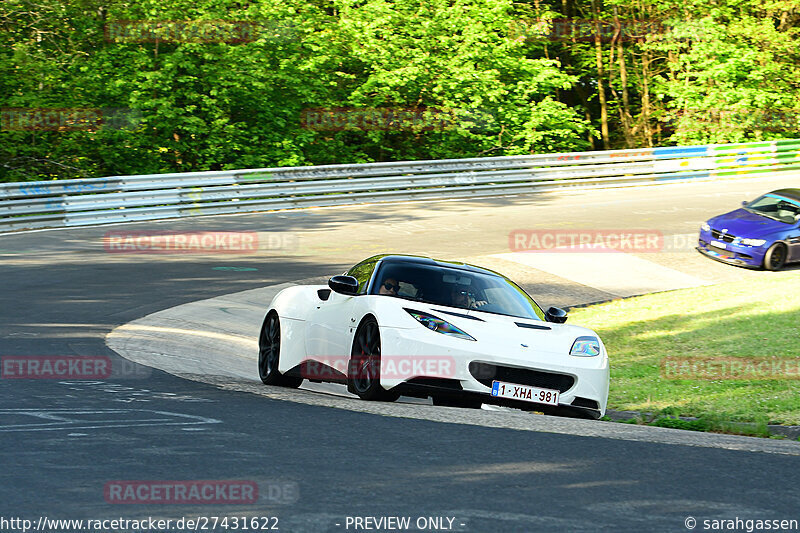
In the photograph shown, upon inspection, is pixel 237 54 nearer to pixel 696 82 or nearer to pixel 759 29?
pixel 696 82

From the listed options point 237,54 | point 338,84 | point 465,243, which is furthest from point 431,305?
point 338,84

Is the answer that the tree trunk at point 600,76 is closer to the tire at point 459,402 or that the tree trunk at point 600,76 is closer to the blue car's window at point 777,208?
the blue car's window at point 777,208

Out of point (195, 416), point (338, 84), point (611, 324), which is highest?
point (338, 84)

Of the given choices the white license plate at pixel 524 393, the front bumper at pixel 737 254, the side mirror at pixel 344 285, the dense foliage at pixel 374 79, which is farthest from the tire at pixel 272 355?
the dense foliage at pixel 374 79

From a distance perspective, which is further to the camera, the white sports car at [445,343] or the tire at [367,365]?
the tire at [367,365]

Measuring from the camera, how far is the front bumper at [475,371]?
8039 mm

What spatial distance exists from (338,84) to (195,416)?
25.4m

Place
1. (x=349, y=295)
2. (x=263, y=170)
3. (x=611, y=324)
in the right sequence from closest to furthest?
(x=349, y=295), (x=611, y=324), (x=263, y=170)

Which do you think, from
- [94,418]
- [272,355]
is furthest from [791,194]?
[94,418]

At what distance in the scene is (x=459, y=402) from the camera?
8305 millimetres

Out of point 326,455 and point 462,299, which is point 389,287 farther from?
point 326,455

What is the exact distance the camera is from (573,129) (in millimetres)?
35031

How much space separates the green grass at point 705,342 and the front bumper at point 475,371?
1.26m

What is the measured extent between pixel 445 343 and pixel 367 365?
2.47ft
